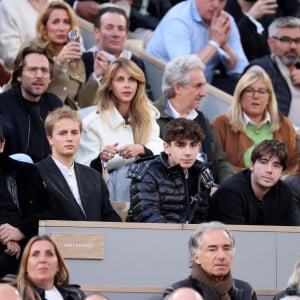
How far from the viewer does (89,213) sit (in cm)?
1194

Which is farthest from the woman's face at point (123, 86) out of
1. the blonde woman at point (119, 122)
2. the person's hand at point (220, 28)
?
the person's hand at point (220, 28)

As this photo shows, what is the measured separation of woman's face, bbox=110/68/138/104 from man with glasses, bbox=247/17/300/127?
7.42ft

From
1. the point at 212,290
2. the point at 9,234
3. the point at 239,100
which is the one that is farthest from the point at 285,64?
the point at 212,290

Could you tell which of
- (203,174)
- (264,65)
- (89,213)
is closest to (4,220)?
(89,213)

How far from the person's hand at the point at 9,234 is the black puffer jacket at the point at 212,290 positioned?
1.30 m

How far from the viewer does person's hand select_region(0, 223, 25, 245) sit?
11297 mm

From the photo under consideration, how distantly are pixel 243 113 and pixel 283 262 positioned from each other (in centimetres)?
255

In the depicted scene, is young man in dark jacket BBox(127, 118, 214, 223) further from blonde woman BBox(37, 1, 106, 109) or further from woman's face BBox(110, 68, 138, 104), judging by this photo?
blonde woman BBox(37, 1, 106, 109)

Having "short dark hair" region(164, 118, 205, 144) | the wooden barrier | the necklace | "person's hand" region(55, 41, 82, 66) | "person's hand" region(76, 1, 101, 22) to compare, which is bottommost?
the wooden barrier

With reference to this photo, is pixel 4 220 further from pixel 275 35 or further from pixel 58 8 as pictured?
pixel 275 35

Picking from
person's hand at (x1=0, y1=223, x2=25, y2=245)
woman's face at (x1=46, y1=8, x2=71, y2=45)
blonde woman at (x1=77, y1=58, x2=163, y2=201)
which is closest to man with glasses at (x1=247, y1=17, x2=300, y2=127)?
woman's face at (x1=46, y1=8, x2=71, y2=45)

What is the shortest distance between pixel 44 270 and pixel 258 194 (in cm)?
241

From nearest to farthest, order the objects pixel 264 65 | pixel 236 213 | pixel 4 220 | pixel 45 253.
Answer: pixel 45 253
pixel 4 220
pixel 236 213
pixel 264 65

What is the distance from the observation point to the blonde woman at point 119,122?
1296 centimetres
